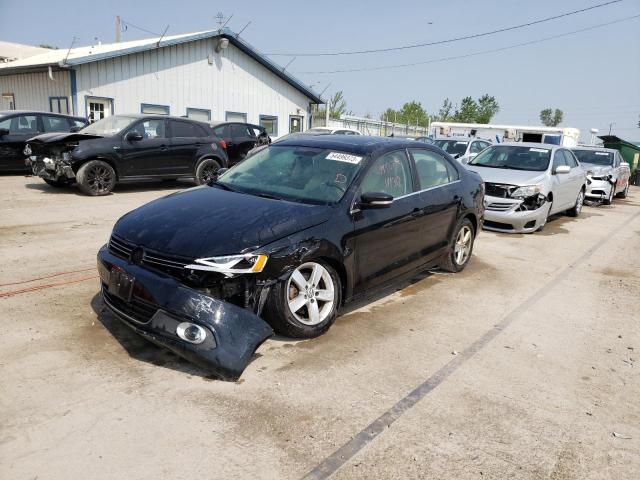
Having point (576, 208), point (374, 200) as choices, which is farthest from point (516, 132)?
point (374, 200)

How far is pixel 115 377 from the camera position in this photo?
11.0 ft

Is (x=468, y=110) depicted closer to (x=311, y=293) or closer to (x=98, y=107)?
(x=98, y=107)

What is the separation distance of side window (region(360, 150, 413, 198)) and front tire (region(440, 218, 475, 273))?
49.1 inches

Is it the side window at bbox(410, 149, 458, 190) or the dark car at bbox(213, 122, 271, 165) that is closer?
the side window at bbox(410, 149, 458, 190)

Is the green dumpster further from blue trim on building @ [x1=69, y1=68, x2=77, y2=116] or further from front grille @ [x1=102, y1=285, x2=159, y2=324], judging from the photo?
front grille @ [x1=102, y1=285, x2=159, y2=324]

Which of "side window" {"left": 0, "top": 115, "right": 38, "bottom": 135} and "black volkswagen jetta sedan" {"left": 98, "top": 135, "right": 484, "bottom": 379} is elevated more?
"side window" {"left": 0, "top": 115, "right": 38, "bottom": 135}

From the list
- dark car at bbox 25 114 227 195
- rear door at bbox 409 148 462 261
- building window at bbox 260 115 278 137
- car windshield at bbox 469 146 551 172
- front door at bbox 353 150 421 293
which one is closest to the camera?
front door at bbox 353 150 421 293

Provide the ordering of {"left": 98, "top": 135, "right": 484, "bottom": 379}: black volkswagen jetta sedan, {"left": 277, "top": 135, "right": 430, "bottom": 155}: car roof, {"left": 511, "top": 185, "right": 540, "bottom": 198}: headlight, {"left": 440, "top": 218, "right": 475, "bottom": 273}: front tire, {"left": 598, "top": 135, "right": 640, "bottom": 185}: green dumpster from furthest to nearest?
{"left": 598, "top": 135, "right": 640, "bottom": 185}: green dumpster < {"left": 511, "top": 185, "right": 540, "bottom": 198}: headlight < {"left": 440, "top": 218, "right": 475, "bottom": 273}: front tire < {"left": 277, "top": 135, "right": 430, "bottom": 155}: car roof < {"left": 98, "top": 135, "right": 484, "bottom": 379}: black volkswagen jetta sedan

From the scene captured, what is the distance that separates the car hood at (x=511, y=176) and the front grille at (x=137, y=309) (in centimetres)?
690

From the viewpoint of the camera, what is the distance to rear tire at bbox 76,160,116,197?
10.1 m

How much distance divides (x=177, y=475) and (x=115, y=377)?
1101 millimetres

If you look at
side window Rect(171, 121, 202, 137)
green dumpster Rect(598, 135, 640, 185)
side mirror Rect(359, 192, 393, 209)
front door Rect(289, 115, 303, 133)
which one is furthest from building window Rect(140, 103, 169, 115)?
green dumpster Rect(598, 135, 640, 185)

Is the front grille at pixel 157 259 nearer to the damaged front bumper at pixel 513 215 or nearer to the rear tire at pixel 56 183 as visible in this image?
the damaged front bumper at pixel 513 215

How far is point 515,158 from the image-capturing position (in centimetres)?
1012
